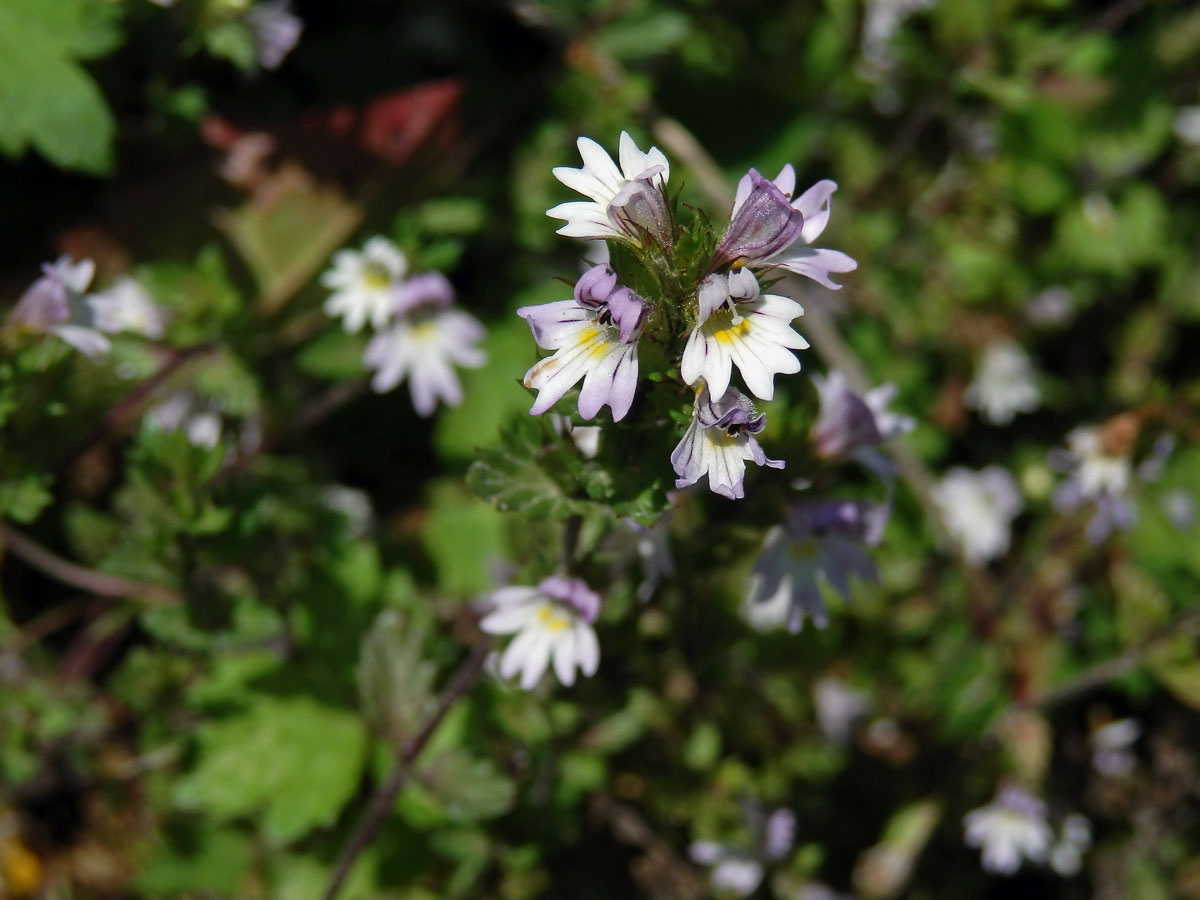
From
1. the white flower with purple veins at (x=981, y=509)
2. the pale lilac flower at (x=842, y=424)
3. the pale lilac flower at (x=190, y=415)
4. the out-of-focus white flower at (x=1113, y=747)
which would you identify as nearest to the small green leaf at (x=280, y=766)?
the pale lilac flower at (x=190, y=415)

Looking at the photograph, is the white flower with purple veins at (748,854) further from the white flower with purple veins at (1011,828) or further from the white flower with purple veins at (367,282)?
the white flower with purple veins at (367,282)

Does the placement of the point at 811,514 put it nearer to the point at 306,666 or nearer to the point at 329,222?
the point at 306,666

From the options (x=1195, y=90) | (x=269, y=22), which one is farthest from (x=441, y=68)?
(x=1195, y=90)

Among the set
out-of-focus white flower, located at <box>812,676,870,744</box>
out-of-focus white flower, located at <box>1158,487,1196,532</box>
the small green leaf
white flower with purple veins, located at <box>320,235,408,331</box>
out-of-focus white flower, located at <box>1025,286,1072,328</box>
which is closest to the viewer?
the small green leaf

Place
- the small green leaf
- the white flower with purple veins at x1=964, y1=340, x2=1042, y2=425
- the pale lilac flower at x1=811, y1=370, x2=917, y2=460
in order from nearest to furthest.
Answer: the pale lilac flower at x1=811, y1=370, x2=917, y2=460 < the small green leaf < the white flower with purple veins at x1=964, y1=340, x2=1042, y2=425

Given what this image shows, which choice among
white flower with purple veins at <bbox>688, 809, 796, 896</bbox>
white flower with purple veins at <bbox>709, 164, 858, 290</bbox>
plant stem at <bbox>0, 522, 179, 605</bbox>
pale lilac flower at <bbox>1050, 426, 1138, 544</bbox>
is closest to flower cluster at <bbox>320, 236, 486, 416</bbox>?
plant stem at <bbox>0, 522, 179, 605</bbox>

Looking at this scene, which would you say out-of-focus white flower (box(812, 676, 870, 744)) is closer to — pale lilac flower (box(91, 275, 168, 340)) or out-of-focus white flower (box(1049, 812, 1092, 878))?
out-of-focus white flower (box(1049, 812, 1092, 878))
